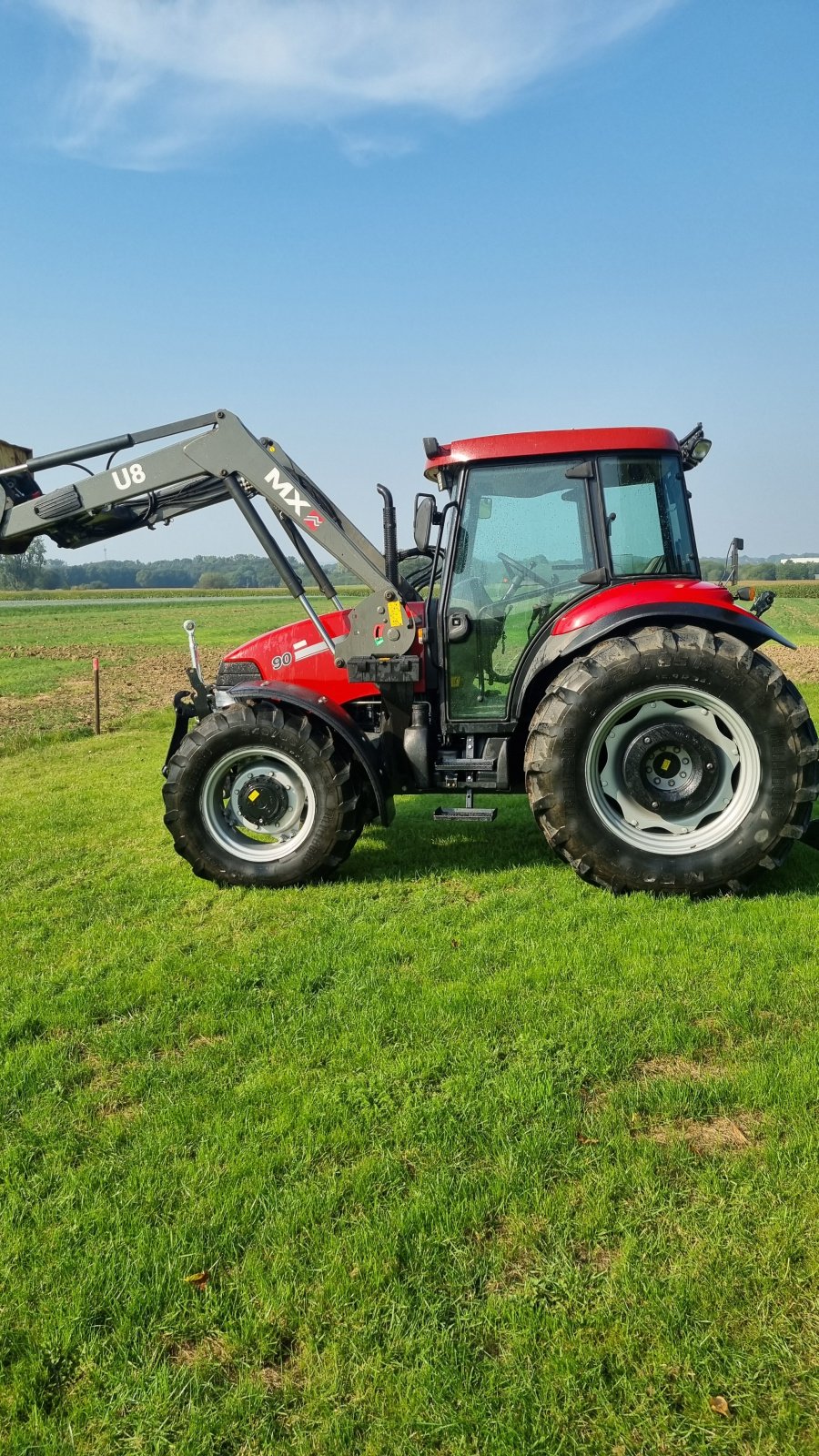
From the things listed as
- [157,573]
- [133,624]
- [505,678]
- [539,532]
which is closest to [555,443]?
[539,532]

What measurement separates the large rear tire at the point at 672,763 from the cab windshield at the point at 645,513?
65 centimetres

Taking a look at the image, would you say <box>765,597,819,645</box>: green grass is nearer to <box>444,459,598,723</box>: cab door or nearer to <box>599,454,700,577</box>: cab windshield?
<box>599,454,700,577</box>: cab windshield

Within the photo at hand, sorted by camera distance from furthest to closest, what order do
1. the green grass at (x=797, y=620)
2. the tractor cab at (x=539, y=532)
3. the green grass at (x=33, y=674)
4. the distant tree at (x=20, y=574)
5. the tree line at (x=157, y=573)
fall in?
the distant tree at (x=20, y=574), the tree line at (x=157, y=573), the green grass at (x=797, y=620), the green grass at (x=33, y=674), the tractor cab at (x=539, y=532)

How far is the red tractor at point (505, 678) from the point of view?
4934 mm

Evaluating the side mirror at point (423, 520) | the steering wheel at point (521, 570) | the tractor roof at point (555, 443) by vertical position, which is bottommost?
the steering wheel at point (521, 570)

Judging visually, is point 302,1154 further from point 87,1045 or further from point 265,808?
point 265,808

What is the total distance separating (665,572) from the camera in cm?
544

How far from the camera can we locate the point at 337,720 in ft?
17.7

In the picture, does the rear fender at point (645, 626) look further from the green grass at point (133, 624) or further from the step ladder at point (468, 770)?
the green grass at point (133, 624)

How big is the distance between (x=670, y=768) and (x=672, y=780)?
0.23 ft

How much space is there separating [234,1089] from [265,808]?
246 centimetres

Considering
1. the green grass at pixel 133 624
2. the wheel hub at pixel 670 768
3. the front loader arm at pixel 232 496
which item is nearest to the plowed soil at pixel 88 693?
the green grass at pixel 133 624

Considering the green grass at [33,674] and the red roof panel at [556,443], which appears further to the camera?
the green grass at [33,674]

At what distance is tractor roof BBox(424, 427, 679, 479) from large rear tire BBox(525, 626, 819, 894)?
1.20m
